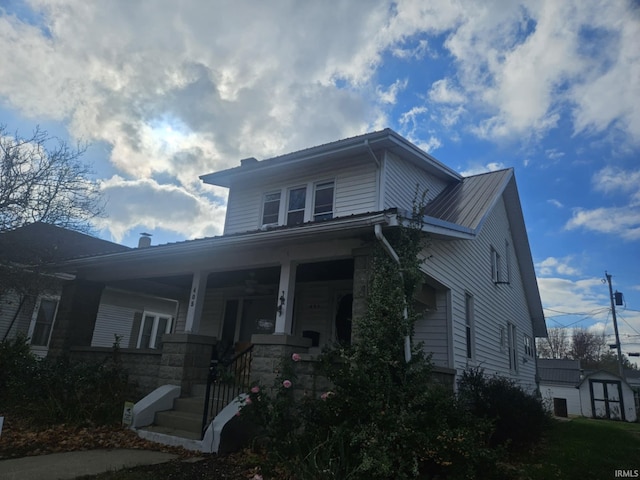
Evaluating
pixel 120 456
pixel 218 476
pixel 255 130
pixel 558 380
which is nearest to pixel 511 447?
pixel 218 476

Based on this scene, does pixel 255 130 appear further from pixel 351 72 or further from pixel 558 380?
pixel 558 380

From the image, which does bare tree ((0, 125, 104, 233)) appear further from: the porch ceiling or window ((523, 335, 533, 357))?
window ((523, 335, 533, 357))

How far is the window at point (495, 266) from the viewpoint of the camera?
1305 cm

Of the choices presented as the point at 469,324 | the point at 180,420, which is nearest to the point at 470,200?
the point at 469,324

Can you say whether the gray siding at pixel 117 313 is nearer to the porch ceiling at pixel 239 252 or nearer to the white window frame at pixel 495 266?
the porch ceiling at pixel 239 252

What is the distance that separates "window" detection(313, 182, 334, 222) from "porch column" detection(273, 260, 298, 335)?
340 centimetres

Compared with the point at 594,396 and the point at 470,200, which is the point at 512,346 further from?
the point at 594,396

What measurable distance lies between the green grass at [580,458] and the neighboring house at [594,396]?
15.0 meters

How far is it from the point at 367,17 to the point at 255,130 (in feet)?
15.2

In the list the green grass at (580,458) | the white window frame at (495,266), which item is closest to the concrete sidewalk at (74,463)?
the green grass at (580,458)

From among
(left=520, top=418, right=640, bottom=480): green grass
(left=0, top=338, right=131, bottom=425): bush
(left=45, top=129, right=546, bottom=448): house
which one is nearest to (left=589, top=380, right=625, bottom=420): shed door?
(left=45, top=129, right=546, bottom=448): house

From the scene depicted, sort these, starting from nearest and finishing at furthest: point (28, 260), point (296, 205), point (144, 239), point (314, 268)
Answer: point (314, 268) < point (28, 260) < point (296, 205) < point (144, 239)

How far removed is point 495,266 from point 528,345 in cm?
625

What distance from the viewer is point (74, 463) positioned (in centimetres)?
489
